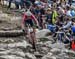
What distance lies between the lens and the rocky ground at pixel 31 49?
38.9ft

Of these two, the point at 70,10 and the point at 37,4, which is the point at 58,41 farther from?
the point at 37,4

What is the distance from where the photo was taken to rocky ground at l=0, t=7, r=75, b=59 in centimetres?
1187

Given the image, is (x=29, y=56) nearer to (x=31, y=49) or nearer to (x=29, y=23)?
(x=31, y=49)

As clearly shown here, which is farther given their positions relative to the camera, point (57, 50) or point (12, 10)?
point (12, 10)

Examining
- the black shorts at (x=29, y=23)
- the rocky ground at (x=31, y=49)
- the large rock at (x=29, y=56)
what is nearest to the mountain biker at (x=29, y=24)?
the black shorts at (x=29, y=23)

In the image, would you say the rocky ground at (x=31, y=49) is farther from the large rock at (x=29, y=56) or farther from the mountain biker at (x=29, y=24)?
the mountain biker at (x=29, y=24)

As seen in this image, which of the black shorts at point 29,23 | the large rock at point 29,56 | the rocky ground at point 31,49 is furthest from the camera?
the black shorts at point 29,23

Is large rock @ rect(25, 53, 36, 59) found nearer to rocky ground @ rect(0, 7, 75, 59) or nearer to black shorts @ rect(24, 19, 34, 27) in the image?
rocky ground @ rect(0, 7, 75, 59)

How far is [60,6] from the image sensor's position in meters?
18.7

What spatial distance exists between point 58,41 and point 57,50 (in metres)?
1.53

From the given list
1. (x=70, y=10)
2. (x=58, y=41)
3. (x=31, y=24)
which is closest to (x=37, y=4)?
(x=70, y=10)

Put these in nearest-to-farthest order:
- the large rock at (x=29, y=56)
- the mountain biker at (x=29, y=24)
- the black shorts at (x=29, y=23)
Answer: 1. the large rock at (x=29, y=56)
2. the mountain biker at (x=29, y=24)
3. the black shorts at (x=29, y=23)

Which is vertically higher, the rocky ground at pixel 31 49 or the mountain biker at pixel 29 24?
the mountain biker at pixel 29 24

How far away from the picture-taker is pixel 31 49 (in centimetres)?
1284
